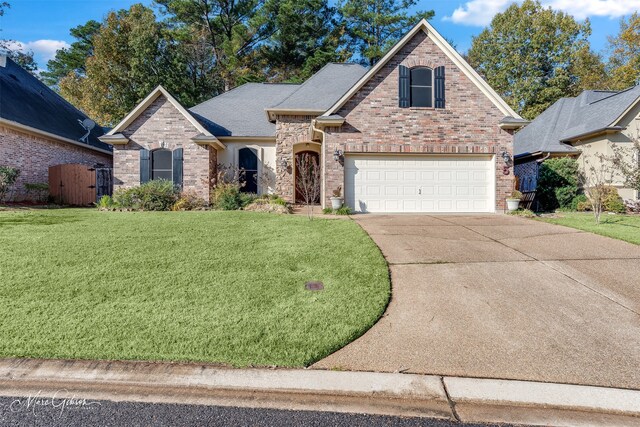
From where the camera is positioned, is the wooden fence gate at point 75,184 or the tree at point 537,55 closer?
the wooden fence gate at point 75,184

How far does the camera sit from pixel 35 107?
16984mm

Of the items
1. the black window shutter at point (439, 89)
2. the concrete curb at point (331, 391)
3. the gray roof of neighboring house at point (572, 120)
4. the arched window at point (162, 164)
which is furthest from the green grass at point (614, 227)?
the arched window at point (162, 164)

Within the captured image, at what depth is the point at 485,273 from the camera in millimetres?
5578

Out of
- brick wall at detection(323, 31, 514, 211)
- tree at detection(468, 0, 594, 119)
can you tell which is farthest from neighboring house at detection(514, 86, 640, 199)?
tree at detection(468, 0, 594, 119)

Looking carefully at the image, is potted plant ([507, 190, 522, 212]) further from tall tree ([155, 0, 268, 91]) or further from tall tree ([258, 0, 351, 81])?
tall tree ([155, 0, 268, 91])

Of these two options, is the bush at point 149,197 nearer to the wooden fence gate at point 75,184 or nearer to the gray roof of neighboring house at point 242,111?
the wooden fence gate at point 75,184

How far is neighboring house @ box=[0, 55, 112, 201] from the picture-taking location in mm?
14523

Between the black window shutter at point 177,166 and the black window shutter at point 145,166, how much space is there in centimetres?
105

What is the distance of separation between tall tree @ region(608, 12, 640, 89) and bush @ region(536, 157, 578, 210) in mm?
18722

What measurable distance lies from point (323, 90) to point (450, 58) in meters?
5.85

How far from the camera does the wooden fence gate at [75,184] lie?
1631cm

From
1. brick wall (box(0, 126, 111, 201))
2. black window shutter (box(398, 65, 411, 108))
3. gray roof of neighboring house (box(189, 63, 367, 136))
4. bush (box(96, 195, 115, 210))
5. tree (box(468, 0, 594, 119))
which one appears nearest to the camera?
black window shutter (box(398, 65, 411, 108))

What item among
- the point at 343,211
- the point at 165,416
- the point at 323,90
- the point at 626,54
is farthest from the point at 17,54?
the point at 626,54

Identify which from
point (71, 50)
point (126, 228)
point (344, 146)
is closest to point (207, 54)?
point (71, 50)
